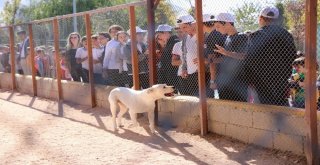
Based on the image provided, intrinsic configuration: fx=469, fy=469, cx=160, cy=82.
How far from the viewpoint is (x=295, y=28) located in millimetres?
4938

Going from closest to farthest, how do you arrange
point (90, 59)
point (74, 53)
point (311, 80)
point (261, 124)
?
point (311, 80) → point (261, 124) → point (90, 59) → point (74, 53)

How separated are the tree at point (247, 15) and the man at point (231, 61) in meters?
0.14

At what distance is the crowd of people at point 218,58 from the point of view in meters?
5.15

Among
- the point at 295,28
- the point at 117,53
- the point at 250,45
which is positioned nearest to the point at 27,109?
the point at 117,53

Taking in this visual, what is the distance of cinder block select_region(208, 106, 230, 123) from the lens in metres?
5.85

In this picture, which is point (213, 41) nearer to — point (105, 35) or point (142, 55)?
point (142, 55)

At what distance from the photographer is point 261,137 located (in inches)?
211

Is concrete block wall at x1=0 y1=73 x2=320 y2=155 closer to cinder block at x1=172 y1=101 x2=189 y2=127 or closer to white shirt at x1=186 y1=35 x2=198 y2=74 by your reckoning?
cinder block at x1=172 y1=101 x2=189 y2=127

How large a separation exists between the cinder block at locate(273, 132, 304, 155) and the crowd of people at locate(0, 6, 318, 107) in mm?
→ 411

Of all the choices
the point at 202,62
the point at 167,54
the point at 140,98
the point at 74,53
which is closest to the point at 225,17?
the point at 202,62

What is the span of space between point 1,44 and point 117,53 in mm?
7366

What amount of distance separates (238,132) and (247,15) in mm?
1419

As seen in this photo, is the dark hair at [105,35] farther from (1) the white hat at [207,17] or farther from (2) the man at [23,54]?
(2) the man at [23,54]

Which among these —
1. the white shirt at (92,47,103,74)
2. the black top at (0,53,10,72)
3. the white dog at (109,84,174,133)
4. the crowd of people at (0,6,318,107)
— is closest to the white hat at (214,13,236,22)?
the crowd of people at (0,6,318,107)
